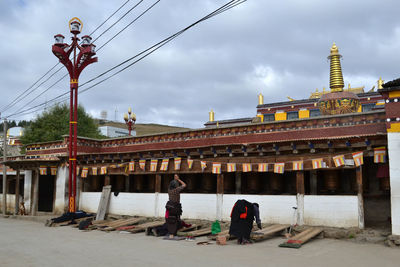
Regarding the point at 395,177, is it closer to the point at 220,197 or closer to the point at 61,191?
the point at 220,197

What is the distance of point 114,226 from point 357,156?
9.56m

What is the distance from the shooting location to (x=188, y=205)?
629 inches

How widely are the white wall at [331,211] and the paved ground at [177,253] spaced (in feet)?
3.19

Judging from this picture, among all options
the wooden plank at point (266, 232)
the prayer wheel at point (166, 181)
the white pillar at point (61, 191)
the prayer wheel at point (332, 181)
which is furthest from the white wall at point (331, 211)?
the white pillar at point (61, 191)

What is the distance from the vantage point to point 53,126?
1561 inches

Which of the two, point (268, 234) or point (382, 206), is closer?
point (268, 234)

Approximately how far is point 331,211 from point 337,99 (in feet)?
38.0

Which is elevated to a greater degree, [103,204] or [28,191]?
[28,191]

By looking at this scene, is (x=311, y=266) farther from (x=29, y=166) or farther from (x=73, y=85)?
(x=29, y=166)

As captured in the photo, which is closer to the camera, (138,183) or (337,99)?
(138,183)

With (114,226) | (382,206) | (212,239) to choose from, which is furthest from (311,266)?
(114,226)

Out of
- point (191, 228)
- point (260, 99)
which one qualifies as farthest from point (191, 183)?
point (260, 99)

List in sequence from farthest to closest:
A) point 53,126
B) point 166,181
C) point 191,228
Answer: point 53,126 → point 166,181 → point 191,228

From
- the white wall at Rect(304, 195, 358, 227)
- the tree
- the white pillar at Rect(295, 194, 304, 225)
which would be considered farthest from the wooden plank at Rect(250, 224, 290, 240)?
the tree
